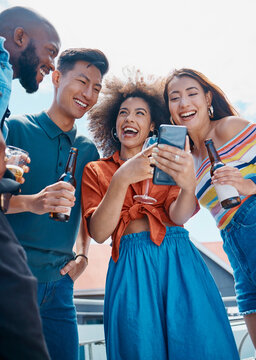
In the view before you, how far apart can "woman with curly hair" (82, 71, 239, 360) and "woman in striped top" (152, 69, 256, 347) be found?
0.26 m

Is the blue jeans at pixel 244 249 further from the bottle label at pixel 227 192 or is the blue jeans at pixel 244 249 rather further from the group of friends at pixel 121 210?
the bottle label at pixel 227 192

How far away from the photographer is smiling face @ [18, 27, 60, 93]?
220cm

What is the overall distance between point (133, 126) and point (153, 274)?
1.10 m

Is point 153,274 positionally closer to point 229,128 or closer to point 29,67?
point 229,128

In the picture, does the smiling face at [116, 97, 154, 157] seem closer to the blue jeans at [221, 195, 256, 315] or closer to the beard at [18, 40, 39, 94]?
the beard at [18, 40, 39, 94]

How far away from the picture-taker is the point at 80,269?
2.43 metres

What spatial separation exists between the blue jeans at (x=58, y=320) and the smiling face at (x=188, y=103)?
146 centimetres

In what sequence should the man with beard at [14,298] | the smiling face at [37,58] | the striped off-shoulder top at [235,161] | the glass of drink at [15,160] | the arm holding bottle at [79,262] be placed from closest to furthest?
the man with beard at [14,298] < the glass of drink at [15,160] < the striped off-shoulder top at [235,161] < the smiling face at [37,58] < the arm holding bottle at [79,262]

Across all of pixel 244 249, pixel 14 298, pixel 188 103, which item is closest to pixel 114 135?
pixel 188 103

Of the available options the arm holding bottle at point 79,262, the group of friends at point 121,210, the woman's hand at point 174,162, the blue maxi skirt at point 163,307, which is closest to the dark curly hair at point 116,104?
the group of friends at point 121,210

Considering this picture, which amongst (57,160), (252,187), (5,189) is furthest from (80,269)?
(5,189)

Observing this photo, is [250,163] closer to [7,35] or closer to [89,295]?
[7,35]

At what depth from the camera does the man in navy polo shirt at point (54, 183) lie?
7.11 feet

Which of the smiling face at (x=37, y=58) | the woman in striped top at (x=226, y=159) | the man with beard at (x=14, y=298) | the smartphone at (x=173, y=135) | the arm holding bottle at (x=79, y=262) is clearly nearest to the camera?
the man with beard at (x=14, y=298)
